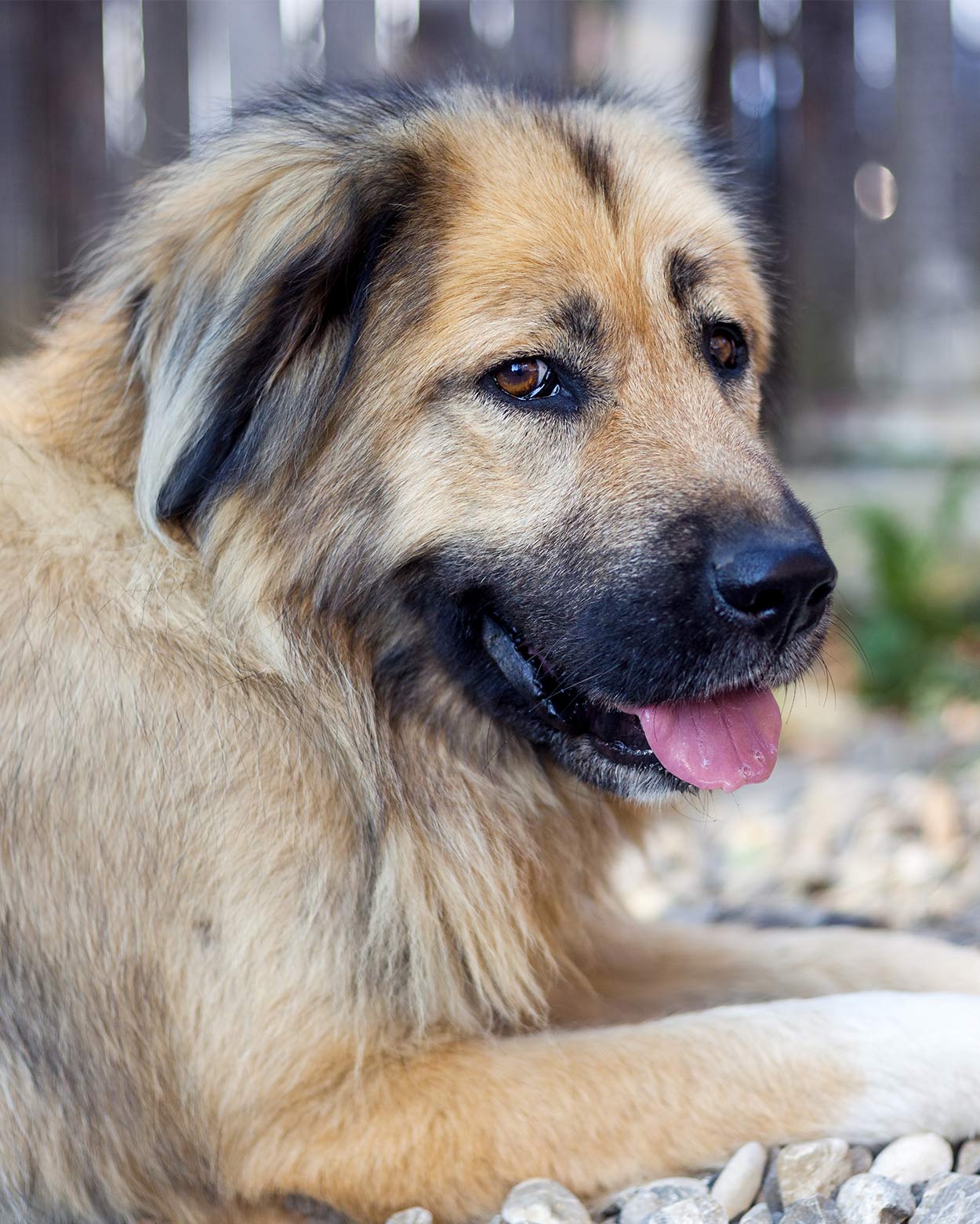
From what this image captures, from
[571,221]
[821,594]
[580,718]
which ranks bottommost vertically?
[580,718]

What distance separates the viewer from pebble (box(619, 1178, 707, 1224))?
1.63 m

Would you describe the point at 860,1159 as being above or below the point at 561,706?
below

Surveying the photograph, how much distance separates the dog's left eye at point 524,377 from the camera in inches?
75.8

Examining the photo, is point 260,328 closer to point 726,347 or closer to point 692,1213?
point 726,347

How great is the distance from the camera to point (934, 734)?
4.46m

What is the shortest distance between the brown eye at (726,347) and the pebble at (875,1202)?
1.29 m

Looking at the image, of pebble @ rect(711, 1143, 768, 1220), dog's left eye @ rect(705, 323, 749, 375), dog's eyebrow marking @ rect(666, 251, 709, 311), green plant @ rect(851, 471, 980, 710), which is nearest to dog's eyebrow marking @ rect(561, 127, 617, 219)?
dog's eyebrow marking @ rect(666, 251, 709, 311)

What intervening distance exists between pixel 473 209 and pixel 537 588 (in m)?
0.61

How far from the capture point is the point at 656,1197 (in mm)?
1658

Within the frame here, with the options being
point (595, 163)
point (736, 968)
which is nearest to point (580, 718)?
point (736, 968)

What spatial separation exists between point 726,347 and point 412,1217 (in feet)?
4.85

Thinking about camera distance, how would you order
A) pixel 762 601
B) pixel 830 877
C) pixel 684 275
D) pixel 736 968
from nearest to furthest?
pixel 762 601, pixel 684 275, pixel 736 968, pixel 830 877

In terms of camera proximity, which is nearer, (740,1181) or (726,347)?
(740,1181)

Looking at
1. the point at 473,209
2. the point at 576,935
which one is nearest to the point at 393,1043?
the point at 576,935
